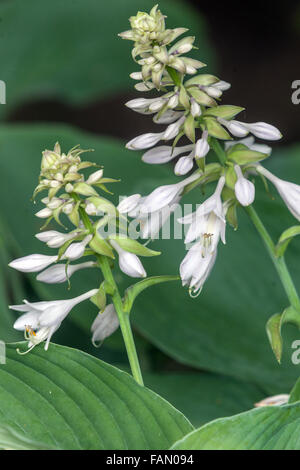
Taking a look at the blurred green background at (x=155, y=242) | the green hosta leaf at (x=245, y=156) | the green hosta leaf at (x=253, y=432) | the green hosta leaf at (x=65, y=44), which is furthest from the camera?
the green hosta leaf at (x=65, y=44)

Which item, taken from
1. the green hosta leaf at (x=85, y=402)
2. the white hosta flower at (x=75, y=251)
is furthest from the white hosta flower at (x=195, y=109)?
the green hosta leaf at (x=85, y=402)

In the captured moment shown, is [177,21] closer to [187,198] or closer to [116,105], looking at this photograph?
[116,105]

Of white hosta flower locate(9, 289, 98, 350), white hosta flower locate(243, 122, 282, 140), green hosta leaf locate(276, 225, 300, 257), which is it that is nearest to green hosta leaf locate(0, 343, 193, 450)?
white hosta flower locate(9, 289, 98, 350)

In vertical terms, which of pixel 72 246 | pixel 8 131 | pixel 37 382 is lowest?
pixel 37 382

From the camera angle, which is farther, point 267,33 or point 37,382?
point 267,33

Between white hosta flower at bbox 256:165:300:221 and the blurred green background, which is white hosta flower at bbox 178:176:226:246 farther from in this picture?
the blurred green background

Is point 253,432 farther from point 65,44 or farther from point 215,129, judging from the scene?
point 65,44

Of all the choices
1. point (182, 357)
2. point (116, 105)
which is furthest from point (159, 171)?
point (116, 105)

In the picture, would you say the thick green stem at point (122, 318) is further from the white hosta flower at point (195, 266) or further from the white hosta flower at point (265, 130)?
the white hosta flower at point (265, 130)
